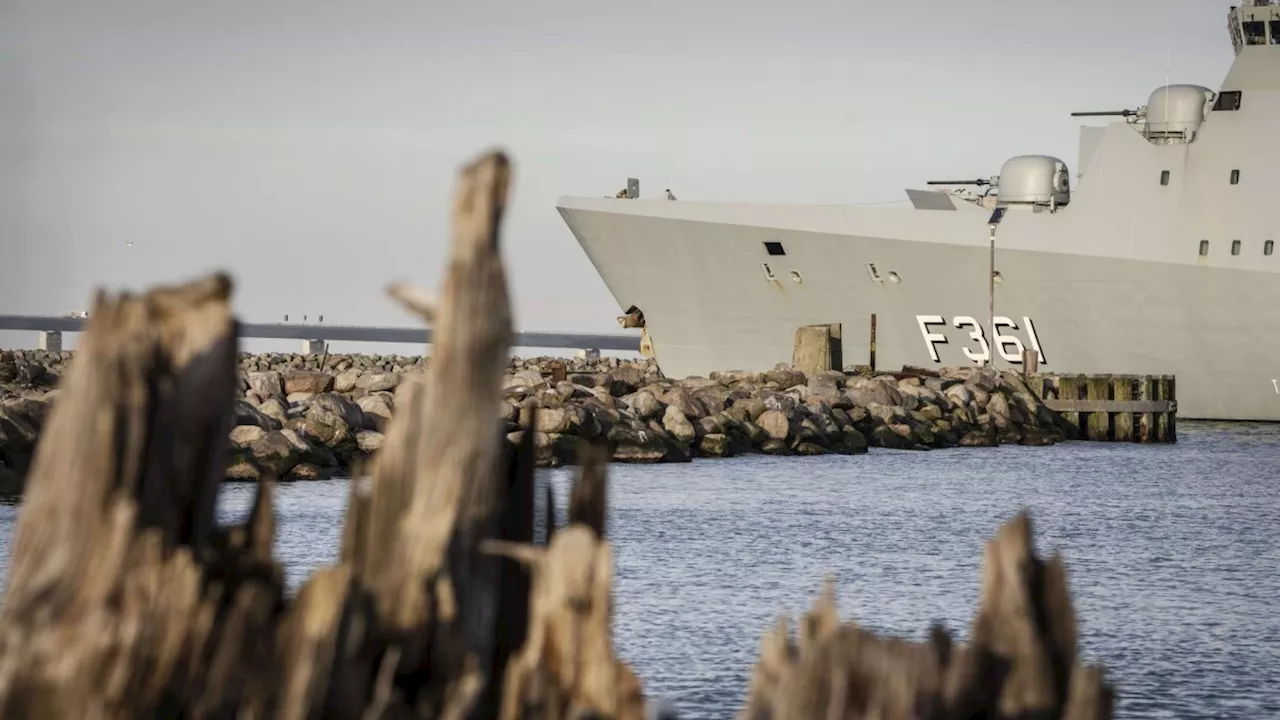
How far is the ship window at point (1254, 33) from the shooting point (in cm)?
3638

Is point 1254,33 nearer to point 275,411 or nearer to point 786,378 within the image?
point 786,378

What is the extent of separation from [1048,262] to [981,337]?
2.93 meters

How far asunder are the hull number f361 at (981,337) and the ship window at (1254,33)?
7.01m

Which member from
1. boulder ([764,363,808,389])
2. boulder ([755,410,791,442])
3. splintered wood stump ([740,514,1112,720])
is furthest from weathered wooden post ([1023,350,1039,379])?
splintered wood stump ([740,514,1112,720])

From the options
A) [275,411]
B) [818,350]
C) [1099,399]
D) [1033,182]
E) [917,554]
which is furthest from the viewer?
[1033,182]

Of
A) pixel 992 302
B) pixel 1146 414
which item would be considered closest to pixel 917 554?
pixel 1146 414

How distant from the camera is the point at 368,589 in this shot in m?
4.34

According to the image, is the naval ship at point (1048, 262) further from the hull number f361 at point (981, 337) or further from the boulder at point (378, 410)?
the boulder at point (378, 410)

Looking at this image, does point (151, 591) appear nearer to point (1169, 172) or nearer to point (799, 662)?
point (799, 662)

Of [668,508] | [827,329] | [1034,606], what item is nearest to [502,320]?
[1034,606]

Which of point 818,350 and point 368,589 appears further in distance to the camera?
point 818,350

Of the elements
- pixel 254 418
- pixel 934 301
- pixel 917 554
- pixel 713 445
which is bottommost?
pixel 917 554

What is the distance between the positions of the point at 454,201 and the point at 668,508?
15475 millimetres

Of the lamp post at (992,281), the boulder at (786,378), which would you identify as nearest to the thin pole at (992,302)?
the lamp post at (992,281)
